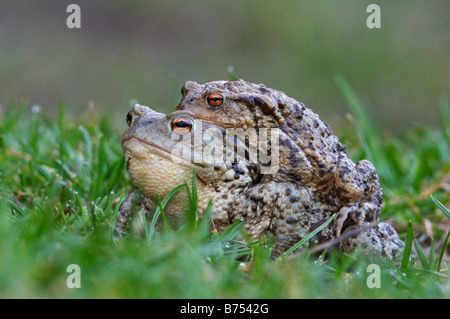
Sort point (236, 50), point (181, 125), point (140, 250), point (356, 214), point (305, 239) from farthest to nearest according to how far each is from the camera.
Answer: point (236, 50) → point (356, 214) → point (181, 125) → point (305, 239) → point (140, 250)

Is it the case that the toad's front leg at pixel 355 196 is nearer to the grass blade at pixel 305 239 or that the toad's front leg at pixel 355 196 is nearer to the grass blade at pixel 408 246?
the grass blade at pixel 305 239

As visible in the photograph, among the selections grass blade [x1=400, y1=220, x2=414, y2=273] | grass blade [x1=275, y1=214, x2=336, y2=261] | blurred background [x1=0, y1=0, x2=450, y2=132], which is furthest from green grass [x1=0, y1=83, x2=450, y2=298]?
blurred background [x1=0, y1=0, x2=450, y2=132]

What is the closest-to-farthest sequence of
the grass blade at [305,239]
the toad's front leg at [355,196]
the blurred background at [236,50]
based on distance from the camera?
the grass blade at [305,239] < the toad's front leg at [355,196] < the blurred background at [236,50]

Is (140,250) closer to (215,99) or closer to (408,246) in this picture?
(215,99)

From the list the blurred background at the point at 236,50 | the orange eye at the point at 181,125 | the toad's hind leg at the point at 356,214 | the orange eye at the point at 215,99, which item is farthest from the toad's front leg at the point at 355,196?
the blurred background at the point at 236,50

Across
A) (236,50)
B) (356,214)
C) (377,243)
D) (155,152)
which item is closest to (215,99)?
(155,152)
